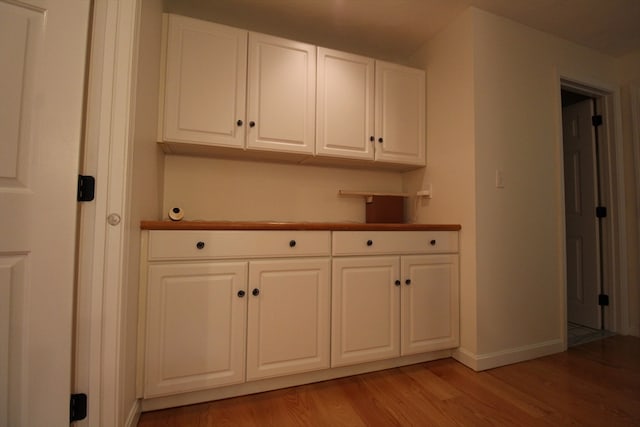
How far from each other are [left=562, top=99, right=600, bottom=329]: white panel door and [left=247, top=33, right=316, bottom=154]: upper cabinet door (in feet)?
8.34

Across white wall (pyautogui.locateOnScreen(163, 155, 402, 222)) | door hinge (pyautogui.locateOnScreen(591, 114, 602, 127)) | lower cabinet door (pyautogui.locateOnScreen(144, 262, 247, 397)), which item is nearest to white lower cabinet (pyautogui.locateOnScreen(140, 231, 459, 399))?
lower cabinet door (pyautogui.locateOnScreen(144, 262, 247, 397))

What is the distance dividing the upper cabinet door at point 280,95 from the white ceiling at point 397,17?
29cm

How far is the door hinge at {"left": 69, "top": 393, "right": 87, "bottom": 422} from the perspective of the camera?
0.88 meters

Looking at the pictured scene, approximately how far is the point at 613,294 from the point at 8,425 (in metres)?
3.69

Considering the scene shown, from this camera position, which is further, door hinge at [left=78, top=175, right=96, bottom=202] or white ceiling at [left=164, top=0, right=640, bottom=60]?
white ceiling at [left=164, top=0, right=640, bottom=60]

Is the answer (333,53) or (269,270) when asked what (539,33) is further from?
(269,270)

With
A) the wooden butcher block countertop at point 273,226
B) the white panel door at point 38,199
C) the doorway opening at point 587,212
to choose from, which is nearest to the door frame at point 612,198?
the doorway opening at point 587,212

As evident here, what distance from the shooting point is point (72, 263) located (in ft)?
2.81

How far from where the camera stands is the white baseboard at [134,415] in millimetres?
1056

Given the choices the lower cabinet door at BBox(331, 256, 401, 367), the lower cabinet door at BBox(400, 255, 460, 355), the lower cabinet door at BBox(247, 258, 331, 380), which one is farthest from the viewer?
the lower cabinet door at BBox(400, 255, 460, 355)

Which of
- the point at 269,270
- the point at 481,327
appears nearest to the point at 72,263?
the point at 269,270

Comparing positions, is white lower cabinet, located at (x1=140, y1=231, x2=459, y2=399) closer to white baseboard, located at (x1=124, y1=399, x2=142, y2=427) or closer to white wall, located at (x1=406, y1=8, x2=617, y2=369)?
white baseboard, located at (x1=124, y1=399, x2=142, y2=427)

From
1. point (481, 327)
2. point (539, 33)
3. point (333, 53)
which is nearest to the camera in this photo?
point (481, 327)

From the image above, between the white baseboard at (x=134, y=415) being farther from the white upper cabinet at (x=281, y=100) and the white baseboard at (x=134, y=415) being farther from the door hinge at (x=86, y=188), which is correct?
the white upper cabinet at (x=281, y=100)
